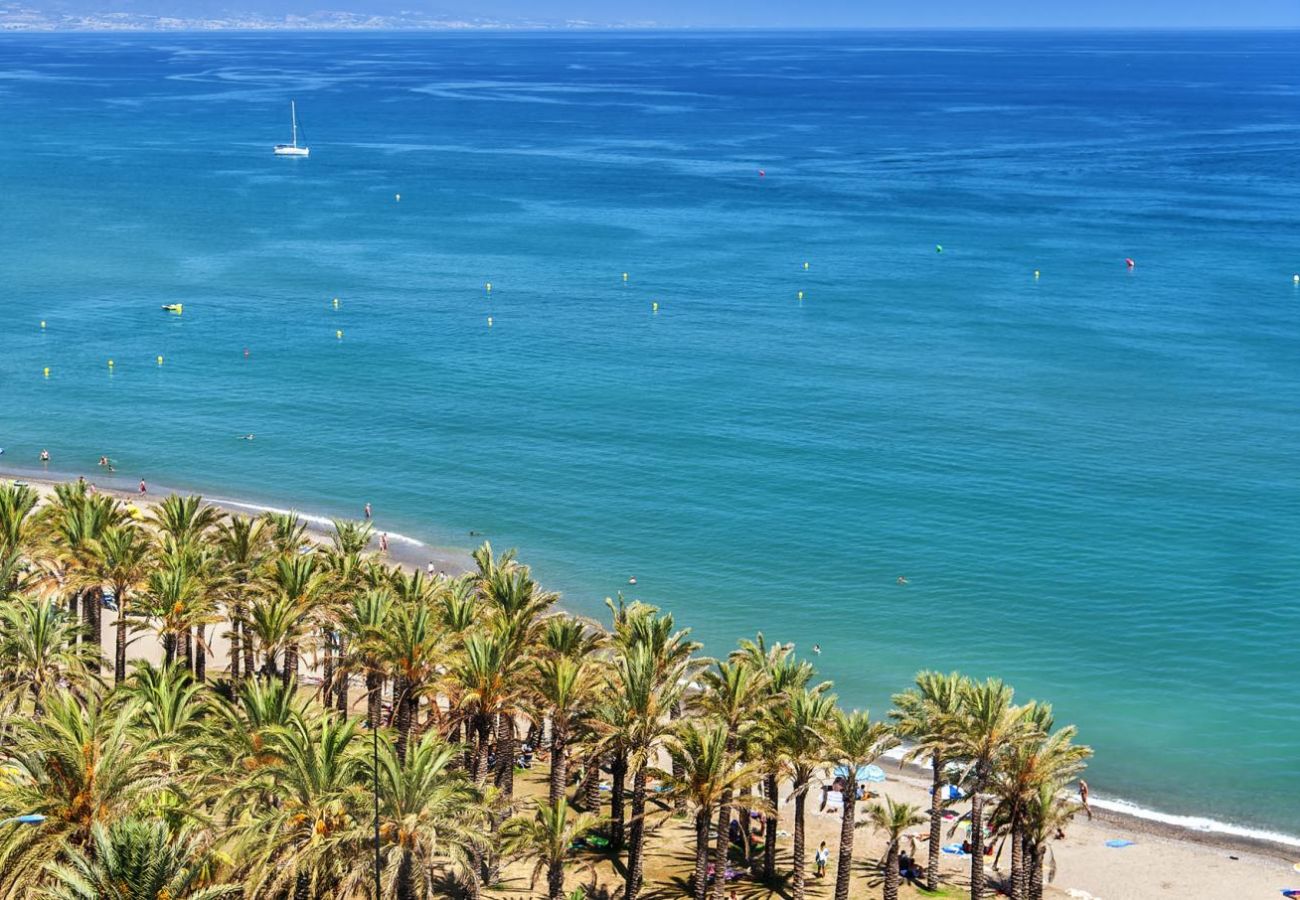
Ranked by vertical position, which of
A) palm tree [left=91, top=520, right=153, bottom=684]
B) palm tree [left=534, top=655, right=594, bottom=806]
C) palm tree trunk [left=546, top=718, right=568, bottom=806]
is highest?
palm tree [left=91, top=520, right=153, bottom=684]

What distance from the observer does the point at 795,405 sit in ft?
304

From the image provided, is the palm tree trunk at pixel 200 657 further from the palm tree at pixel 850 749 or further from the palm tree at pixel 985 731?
the palm tree at pixel 985 731

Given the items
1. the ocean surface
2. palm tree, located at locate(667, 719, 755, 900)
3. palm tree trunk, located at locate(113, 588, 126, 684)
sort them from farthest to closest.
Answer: the ocean surface → palm tree trunk, located at locate(113, 588, 126, 684) → palm tree, located at locate(667, 719, 755, 900)

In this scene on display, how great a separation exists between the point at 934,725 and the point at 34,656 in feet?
79.3

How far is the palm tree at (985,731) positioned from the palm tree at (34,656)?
23078 mm

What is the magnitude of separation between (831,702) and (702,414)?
174ft

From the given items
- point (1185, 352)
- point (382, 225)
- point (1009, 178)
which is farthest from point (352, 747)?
point (1009, 178)

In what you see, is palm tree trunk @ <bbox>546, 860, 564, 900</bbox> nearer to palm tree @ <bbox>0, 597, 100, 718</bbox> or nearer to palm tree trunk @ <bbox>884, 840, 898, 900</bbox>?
palm tree trunk @ <bbox>884, 840, 898, 900</bbox>

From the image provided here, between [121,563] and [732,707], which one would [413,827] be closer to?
[732,707]

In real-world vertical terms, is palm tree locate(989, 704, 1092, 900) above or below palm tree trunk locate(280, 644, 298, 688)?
below

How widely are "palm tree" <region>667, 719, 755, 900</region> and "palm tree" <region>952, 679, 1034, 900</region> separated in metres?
5.90

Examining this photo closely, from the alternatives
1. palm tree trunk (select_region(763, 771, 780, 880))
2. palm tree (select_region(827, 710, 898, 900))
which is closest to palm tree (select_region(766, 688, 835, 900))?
palm tree (select_region(827, 710, 898, 900))

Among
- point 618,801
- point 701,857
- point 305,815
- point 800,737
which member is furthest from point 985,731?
point 305,815

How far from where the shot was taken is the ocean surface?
6325 centimetres
